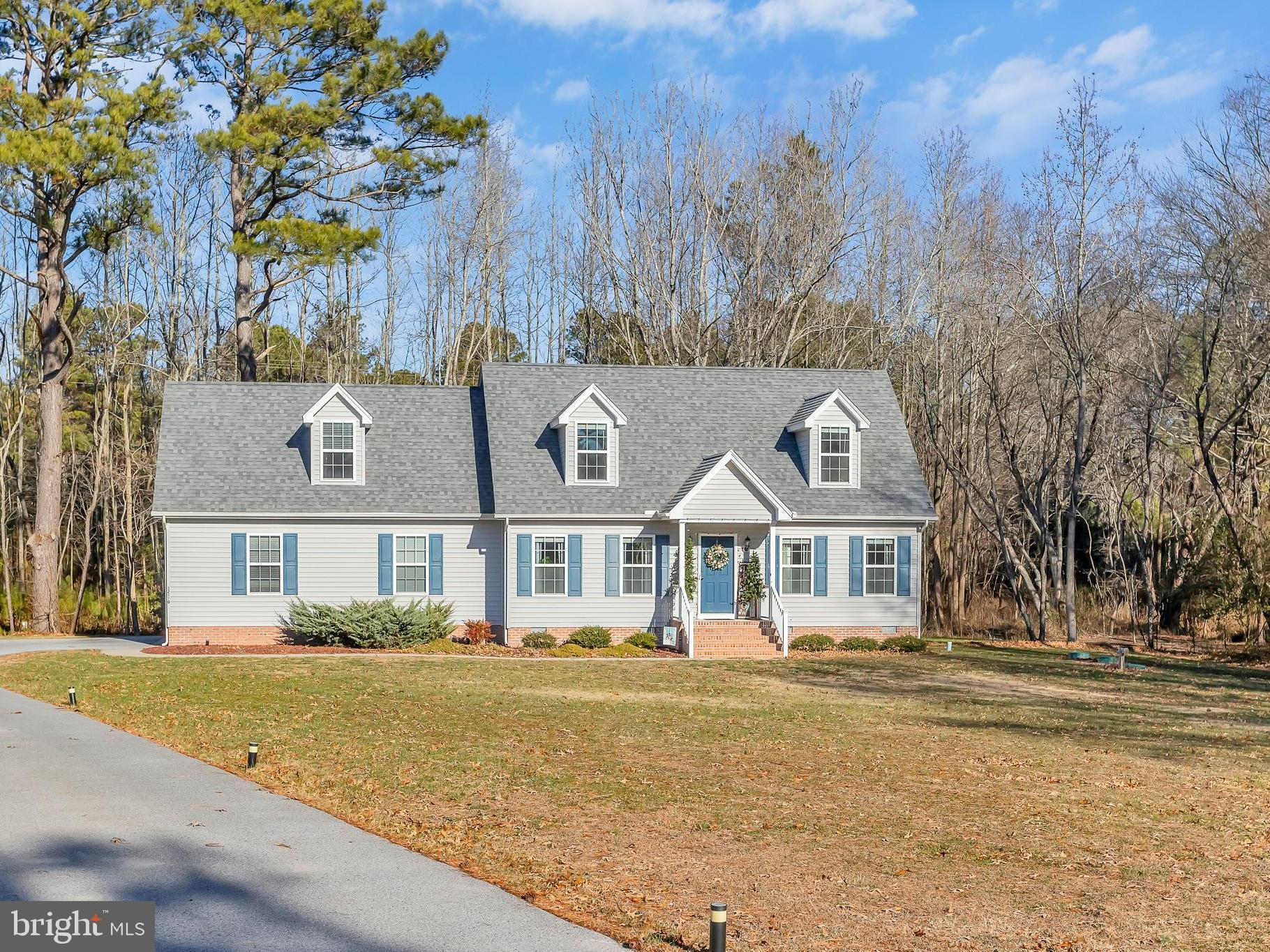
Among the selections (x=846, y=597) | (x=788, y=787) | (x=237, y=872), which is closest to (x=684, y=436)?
(x=846, y=597)

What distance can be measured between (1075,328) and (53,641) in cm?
2559

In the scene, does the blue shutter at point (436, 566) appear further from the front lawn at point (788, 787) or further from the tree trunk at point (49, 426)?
the tree trunk at point (49, 426)

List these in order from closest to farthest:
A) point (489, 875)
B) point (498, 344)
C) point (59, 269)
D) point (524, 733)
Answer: point (489, 875) → point (524, 733) → point (59, 269) → point (498, 344)

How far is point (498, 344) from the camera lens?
45.8 m

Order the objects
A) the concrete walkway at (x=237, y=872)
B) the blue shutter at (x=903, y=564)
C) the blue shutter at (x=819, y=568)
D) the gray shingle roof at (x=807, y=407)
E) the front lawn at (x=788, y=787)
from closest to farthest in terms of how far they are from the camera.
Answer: the concrete walkway at (x=237, y=872) → the front lawn at (x=788, y=787) → the blue shutter at (x=819, y=568) → the blue shutter at (x=903, y=564) → the gray shingle roof at (x=807, y=407)

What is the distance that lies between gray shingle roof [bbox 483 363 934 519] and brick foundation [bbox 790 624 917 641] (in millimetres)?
2574

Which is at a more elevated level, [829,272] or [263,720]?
[829,272]

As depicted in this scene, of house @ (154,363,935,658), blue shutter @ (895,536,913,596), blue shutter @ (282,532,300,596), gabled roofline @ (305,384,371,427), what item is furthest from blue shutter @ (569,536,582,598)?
blue shutter @ (895,536,913,596)

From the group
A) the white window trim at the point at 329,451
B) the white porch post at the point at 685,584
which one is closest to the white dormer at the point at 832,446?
the white porch post at the point at 685,584

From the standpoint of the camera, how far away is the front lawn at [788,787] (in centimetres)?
816

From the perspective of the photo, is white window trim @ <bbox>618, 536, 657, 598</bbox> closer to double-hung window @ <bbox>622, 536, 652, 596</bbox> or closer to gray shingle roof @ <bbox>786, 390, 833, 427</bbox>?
double-hung window @ <bbox>622, 536, 652, 596</bbox>

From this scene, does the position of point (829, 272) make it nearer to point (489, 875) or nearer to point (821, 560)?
point (821, 560)

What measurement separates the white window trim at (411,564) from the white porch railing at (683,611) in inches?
219

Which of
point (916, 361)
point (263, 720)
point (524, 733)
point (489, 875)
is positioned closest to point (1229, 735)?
point (524, 733)
